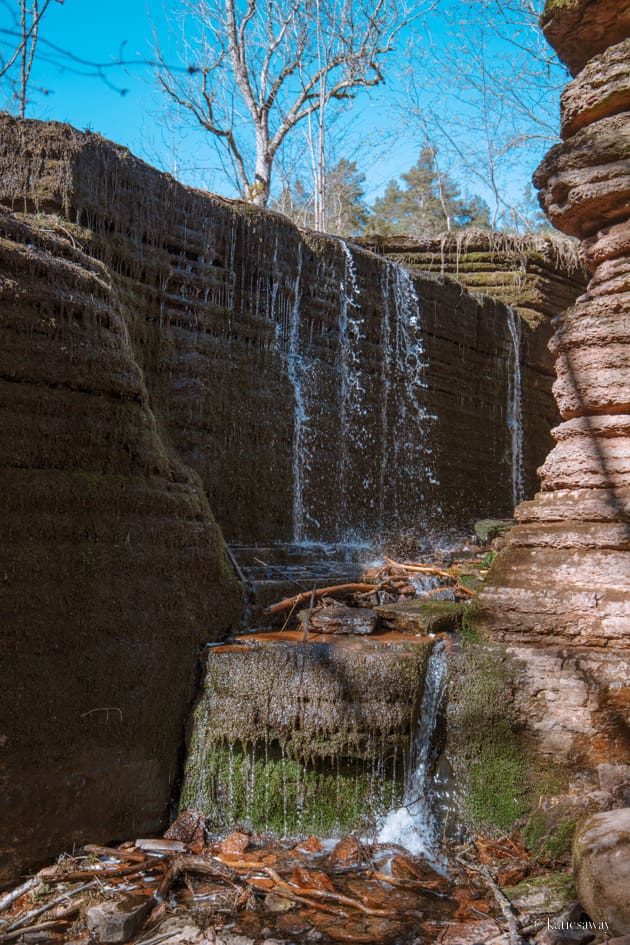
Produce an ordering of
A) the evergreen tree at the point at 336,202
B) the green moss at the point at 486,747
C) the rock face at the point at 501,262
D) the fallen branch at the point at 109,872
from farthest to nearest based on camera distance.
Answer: the evergreen tree at the point at 336,202 < the rock face at the point at 501,262 < the green moss at the point at 486,747 < the fallen branch at the point at 109,872

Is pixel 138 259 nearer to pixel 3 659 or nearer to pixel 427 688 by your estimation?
pixel 3 659

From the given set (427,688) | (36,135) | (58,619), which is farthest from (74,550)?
(36,135)

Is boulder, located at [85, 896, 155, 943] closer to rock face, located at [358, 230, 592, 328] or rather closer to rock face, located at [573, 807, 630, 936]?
rock face, located at [573, 807, 630, 936]

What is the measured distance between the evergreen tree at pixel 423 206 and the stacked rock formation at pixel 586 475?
2083cm

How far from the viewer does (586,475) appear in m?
4.43

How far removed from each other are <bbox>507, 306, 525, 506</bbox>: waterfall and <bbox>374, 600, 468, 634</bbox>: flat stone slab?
264 inches

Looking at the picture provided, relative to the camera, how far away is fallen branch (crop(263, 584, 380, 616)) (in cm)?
536

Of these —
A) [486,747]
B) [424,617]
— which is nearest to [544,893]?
[486,747]

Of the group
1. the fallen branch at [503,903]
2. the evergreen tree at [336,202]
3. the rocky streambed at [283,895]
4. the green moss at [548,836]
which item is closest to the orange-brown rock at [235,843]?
the rocky streambed at [283,895]

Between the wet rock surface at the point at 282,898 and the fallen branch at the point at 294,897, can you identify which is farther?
the fallen branch at the point at 294,897

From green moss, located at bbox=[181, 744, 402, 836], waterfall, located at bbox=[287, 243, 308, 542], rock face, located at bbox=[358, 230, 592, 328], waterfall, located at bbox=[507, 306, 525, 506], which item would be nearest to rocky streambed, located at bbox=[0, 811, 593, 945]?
green moss, located at bbox=[181, 744, 402, 836]

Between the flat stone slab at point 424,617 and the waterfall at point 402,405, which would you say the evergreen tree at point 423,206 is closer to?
the waterfall at point 402,405

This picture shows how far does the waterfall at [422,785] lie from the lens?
13.2 feet

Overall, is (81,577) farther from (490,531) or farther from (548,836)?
(490,531)
